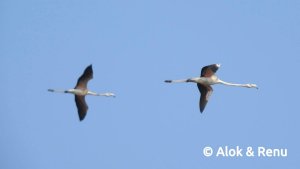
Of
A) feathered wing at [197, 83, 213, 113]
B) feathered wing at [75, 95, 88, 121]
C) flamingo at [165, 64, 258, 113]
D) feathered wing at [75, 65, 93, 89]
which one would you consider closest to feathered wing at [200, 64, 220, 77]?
flamingo at [165, 64, 258, 113]

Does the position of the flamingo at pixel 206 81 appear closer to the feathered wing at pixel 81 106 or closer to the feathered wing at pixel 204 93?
the feathered wing at pixel 204 93

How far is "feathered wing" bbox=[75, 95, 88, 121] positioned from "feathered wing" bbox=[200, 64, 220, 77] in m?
6.61

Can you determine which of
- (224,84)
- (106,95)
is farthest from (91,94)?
A: (224,84)

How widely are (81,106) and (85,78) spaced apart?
1.70m

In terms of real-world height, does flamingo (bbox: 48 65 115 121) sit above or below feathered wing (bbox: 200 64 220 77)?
below

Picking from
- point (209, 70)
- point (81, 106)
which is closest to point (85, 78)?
point (81, 106)

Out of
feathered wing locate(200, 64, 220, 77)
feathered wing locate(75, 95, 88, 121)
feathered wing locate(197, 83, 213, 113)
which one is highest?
feathered wing locate(200, 64, 220, 77)

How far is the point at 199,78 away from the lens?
147 feet

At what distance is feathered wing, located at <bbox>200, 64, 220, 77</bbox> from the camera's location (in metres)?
44.7

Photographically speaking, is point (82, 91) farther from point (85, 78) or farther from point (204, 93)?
point (204, 93)

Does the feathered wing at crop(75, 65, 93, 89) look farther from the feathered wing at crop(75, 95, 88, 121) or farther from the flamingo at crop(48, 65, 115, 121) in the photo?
the feathered wing at crop(75, 95, 88, 121)

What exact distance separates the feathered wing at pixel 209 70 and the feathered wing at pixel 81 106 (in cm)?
661

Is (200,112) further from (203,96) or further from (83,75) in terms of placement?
(83,75)

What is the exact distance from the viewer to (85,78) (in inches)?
1805
